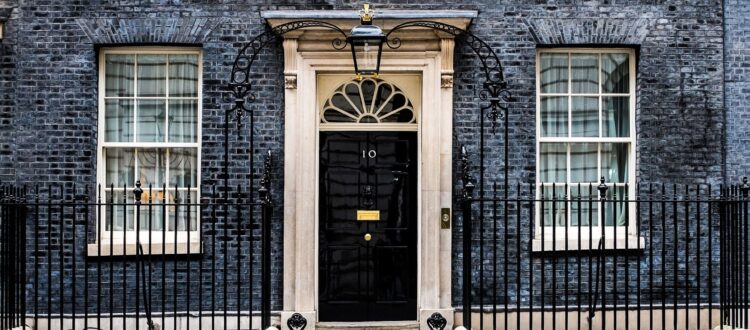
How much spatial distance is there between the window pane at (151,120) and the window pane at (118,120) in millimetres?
111

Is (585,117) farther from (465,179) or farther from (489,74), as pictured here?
(465,179)

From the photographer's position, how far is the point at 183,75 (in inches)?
368

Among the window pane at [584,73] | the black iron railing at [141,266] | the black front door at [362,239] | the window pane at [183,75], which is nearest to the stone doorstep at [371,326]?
the black front door at [362,239]

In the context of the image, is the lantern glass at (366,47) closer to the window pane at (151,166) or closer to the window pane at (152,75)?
the window pane at (152,75)

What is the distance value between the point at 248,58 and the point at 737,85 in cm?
558

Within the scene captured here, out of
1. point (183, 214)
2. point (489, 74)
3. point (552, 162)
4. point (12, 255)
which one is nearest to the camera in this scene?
point (12, 255)

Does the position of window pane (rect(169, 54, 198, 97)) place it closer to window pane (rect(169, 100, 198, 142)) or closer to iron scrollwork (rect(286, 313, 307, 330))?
window pane (rect(169, 100, 198, 142))

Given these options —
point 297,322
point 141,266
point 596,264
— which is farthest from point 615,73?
point 141,266

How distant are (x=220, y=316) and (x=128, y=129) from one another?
94.3 inches

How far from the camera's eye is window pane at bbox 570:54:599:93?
9.48m

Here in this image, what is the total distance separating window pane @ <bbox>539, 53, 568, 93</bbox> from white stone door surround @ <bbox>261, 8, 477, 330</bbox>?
1.13m

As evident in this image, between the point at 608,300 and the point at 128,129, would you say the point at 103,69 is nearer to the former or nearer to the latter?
the point at 128,129

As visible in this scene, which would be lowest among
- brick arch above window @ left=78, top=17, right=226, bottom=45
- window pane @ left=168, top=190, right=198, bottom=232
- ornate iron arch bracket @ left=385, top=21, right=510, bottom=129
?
window pane @ left=168, top=190, right=198, bottom=232

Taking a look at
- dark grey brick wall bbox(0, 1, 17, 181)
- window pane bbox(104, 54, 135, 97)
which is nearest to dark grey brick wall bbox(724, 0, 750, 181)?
window pane bbox(104, 54, 135, 97)
